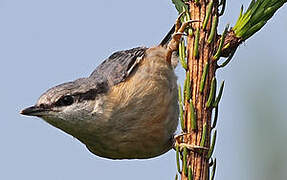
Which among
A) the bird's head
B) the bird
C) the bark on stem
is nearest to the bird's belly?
the bird

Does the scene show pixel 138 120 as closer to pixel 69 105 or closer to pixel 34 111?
pixel 69 105

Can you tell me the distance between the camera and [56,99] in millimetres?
2906

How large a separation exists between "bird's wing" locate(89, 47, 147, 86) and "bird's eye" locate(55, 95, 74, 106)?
1.59ft

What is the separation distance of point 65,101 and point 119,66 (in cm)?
80

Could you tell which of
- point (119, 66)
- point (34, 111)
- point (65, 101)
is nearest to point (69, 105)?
point (65, 101)

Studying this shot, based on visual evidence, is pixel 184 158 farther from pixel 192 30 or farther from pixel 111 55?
pixel 111 55

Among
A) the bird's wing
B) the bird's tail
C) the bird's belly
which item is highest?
the bird's tail

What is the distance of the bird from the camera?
2988 millimetres

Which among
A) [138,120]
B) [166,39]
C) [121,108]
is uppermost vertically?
[166,39]

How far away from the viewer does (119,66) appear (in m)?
3.64

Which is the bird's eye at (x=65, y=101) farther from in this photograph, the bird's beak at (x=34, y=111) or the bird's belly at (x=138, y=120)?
the bird's belly at (x=138, y=120)

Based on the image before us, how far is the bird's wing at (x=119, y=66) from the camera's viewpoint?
3.51m

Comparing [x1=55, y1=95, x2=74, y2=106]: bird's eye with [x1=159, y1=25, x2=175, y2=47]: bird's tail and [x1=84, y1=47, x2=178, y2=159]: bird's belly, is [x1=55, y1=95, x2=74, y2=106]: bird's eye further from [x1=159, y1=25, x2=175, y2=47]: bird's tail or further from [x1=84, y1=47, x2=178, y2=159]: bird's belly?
[x1=159, y1=25, x2=175, y2=47]: bird's tail

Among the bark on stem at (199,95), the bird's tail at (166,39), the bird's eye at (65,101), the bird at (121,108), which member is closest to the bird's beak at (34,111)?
the bird at (121,108)
